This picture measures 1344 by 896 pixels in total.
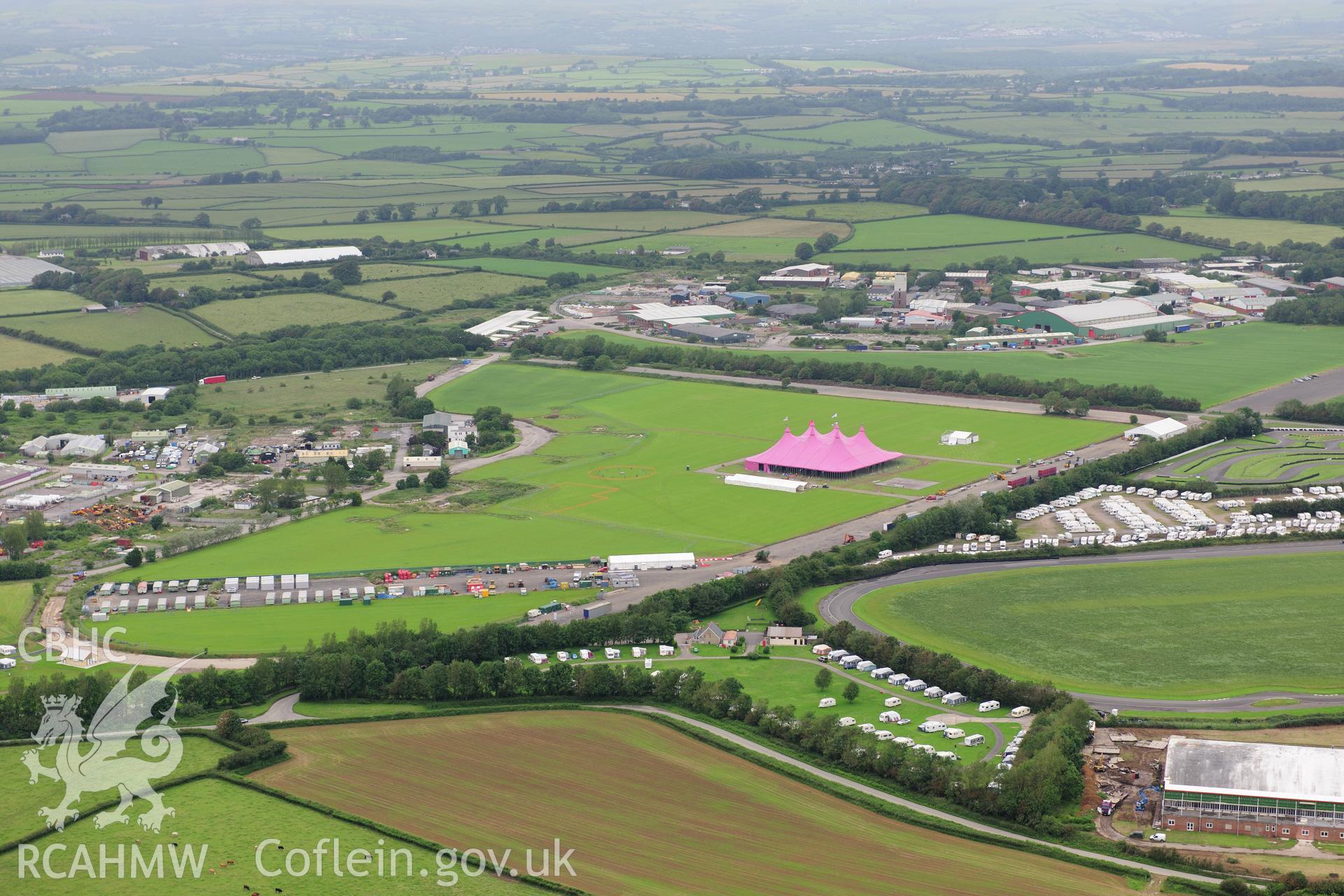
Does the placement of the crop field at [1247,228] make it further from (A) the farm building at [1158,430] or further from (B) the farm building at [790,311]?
(A) the farm building at [1158,430]

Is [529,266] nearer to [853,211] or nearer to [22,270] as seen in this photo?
[853,211]

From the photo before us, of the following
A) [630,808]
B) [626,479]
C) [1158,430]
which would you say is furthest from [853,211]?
[630,808]

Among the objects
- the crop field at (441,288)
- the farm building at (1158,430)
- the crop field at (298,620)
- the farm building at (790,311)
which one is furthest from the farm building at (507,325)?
the crop field at (298,620)

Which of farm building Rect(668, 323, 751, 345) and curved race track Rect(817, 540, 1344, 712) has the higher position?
farm building Rect(668, 323, 751, 345)

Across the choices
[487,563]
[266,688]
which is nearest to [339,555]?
[487,563]

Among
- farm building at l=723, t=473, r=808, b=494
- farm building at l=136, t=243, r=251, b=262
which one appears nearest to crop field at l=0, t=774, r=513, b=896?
farm building at l=723, t=473, r=808, b=494

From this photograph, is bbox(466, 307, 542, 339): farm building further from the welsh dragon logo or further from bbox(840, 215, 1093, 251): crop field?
the welsh dragon logo
